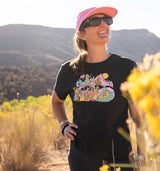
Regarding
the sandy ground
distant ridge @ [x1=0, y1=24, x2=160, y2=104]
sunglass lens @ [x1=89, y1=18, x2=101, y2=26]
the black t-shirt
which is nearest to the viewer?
the black t-shirt

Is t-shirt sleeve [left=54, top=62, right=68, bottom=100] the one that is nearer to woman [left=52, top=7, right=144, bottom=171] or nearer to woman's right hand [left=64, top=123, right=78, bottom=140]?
woman [left=52, top=7, right=144, bottom=171]

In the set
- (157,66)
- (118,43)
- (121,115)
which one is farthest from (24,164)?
(118,43)

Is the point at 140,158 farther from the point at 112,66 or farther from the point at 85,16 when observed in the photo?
the point at 85,16

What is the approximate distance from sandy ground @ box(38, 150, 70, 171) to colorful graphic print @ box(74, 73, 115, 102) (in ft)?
7.13

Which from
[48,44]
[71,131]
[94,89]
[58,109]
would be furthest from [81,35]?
[48,44]

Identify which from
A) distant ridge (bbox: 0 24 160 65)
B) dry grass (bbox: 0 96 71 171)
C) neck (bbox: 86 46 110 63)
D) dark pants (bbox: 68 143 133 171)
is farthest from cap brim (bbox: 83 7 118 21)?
distant ridge (bbox: 0 24 160 65)

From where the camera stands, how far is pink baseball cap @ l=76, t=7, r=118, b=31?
1864 millimetres

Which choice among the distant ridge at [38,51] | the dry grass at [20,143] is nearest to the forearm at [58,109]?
the dry grass at [20,143]

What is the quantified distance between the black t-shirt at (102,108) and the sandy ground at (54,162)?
2.13 meters

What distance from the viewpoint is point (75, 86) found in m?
1.80

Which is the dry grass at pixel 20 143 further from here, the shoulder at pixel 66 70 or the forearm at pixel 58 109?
the shoulder at pixel 66 70

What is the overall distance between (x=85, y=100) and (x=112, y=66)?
1.01ft

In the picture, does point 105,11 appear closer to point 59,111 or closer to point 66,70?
point 66,70

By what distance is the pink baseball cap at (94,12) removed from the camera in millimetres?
1864
